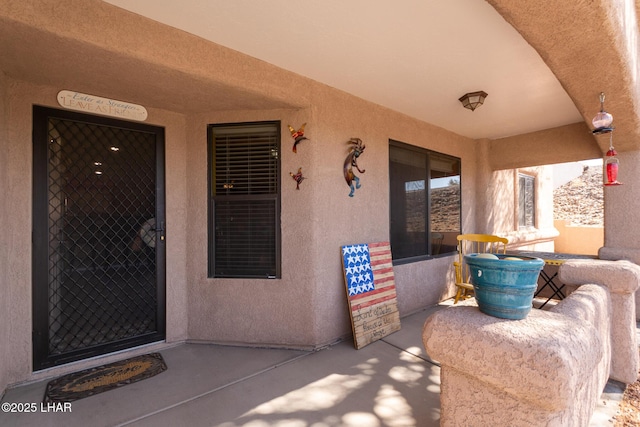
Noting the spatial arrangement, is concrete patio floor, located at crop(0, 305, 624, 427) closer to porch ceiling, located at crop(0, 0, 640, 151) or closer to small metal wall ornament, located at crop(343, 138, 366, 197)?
small metal wall ornament, located at crop(343, 138, 366, 197)

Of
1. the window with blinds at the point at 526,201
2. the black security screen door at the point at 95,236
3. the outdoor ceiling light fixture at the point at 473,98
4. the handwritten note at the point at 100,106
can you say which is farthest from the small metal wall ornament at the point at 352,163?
the window with blinds at the point at 526,201

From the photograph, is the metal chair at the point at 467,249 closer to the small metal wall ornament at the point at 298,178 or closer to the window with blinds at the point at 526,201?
the window with blinds at the point at 526,201

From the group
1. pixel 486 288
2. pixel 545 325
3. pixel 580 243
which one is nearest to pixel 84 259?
pixel 486 288

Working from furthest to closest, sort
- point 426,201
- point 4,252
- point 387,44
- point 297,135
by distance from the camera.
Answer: point 426,201 → point 297,135 → point 387,44 → point 4,252

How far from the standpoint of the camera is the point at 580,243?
8875 mm

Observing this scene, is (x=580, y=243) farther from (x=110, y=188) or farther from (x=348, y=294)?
(x=110, y=188)

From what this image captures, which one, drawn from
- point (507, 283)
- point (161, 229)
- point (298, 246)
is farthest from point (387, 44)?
point (161, 229)

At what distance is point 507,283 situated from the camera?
3.69ft

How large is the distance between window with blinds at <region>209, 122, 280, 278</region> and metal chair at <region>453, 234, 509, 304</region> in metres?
2.46

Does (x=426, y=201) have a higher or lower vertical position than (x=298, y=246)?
higher

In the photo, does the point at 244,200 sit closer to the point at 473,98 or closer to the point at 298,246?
the point at 298,246

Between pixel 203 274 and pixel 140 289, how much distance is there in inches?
23.1

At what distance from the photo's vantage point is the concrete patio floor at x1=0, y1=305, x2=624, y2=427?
195 centimetres

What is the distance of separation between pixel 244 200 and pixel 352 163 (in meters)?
1.23
